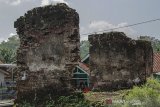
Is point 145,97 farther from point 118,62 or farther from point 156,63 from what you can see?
point 156,63

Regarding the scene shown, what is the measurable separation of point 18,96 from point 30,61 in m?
1.14

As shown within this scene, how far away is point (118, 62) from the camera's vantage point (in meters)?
17.4

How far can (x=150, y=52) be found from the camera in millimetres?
18172

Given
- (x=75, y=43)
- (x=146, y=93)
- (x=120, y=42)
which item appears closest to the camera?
(x=146, y=93)

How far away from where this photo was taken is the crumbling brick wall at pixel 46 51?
12234 mm

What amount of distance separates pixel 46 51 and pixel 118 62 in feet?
18.1

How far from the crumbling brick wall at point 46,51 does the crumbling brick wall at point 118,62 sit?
5173 mm

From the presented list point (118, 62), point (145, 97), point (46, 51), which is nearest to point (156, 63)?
point (118, 62)

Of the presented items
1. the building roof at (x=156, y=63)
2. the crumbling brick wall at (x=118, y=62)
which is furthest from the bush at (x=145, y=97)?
the building roof at (x=156, y=63)

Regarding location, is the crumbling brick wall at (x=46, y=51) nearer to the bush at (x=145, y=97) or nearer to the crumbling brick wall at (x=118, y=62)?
the bush at (x=145, y=97)

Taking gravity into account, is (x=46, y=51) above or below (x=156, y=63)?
below

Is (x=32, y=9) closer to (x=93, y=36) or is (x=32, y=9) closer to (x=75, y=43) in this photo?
(x=75, y=43)

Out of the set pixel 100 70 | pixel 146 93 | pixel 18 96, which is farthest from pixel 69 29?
pixel 100 70

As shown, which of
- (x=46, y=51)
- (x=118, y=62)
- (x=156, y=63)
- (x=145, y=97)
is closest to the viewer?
(x=145, y=97)
